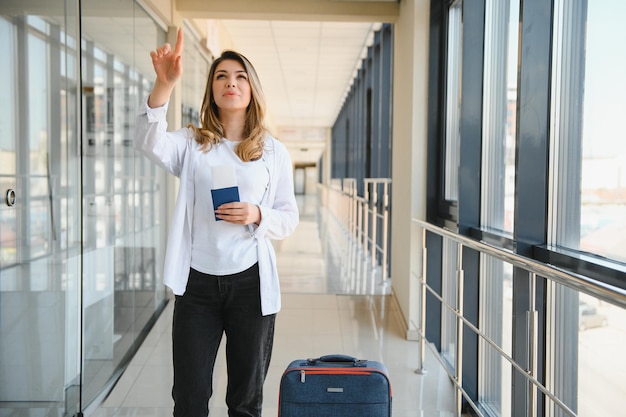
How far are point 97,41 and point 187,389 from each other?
6.07ft

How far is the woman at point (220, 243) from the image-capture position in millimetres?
1469

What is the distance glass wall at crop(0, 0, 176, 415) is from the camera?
1.89m

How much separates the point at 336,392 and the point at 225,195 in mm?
598

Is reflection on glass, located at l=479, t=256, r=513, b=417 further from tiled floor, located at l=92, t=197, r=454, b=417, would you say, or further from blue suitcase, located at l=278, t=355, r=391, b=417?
blue suitcase, located at l=278, t=355, r=391, b=417

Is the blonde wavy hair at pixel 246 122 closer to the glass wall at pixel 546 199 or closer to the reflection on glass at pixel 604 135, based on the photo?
the glass wall at pixel 546 199

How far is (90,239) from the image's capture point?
264cm

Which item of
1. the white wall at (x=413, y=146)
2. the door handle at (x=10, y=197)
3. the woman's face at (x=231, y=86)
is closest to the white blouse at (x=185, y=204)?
the woman's face at (x=231, y=86)

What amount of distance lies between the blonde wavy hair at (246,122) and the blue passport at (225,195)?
12cm

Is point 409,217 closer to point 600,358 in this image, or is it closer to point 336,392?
point 600,358

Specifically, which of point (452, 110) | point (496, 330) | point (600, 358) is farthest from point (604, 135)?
point (452, 110)

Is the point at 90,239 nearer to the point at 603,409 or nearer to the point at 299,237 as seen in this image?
the point at 603,409

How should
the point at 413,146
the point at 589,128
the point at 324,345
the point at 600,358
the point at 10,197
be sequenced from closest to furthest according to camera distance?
the point at 600,358 → the point at 589,128 → the point at 10,197 → the point at 324,345 → the point at 413,146

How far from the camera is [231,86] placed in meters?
1.51

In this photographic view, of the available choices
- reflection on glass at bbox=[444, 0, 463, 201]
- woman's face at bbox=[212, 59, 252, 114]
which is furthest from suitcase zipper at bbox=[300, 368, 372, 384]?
reflection on glass at bbox=[444, 0, 463, 201]
